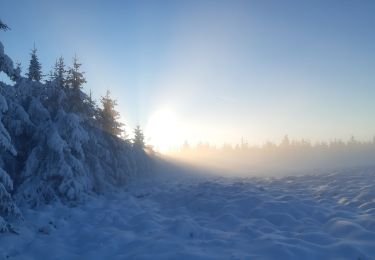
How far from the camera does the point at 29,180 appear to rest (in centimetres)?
1880

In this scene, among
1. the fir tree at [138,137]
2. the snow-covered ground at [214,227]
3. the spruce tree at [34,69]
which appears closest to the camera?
the snow-covered ground at [214,227]

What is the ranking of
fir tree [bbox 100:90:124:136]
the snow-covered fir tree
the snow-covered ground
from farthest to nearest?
fir tree [bbox 100:90:124:136] < the snow-covered fir tree < the snow-covered ground

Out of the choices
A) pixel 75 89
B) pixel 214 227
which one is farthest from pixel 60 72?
pixel 214 227

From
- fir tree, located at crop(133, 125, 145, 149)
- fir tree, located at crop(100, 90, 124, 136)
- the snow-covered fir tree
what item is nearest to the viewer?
the snow-covered fir tree

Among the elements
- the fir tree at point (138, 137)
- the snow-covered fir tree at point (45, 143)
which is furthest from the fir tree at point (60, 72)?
the fir tree at point (138, 137)

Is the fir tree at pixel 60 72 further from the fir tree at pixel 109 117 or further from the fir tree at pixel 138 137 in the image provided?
the fir tree at pixel 138 137

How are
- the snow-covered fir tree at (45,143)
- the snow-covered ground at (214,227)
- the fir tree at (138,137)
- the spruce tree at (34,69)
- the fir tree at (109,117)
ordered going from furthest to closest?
the fir tree at (138,137)
the fir tree at (109,117)
the spruce tree at (34,69)
the snow-covered fir tree at (45,143)
the snow-covered ground at (214,227)

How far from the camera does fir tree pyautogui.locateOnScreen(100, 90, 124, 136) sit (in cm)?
3206

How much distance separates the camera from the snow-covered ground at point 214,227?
37.8ft

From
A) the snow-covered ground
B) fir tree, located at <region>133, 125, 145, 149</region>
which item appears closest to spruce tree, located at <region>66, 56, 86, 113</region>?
the snow-covered ground

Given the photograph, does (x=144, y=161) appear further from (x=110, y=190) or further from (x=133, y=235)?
(x=133, y=235)

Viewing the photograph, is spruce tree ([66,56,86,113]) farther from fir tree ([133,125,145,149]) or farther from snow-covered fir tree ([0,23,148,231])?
fir tree ([133,125,145,149])

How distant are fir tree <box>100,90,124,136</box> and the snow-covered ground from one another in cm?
1145

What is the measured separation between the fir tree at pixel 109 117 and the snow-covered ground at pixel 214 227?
37.6 feet
